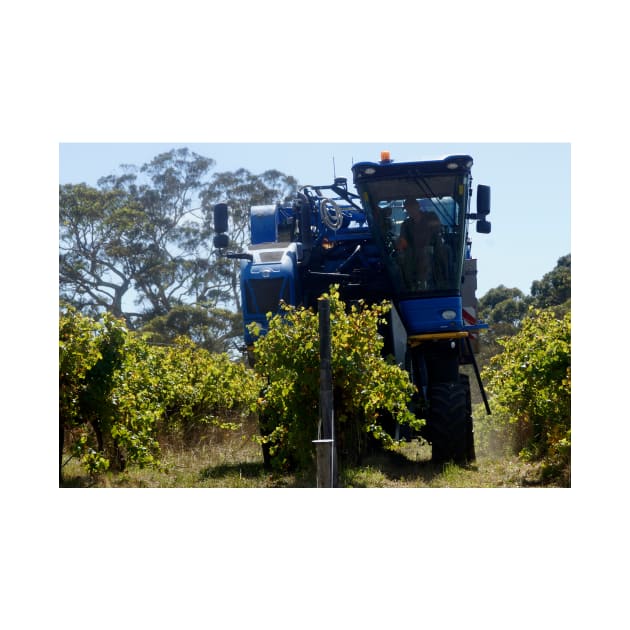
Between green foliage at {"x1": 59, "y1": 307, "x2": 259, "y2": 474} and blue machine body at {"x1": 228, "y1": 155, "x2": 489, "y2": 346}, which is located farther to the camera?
blue machine body at {"x1": 228, "y1": 155, "x2": 489, "y2": 346}

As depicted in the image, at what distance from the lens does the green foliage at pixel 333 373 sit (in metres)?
8.80

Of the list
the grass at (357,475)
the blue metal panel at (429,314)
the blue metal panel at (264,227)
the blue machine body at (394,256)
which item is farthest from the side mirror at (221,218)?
the grass at (357,475)

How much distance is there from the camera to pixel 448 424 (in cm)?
1022

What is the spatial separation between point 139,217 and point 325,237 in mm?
22235

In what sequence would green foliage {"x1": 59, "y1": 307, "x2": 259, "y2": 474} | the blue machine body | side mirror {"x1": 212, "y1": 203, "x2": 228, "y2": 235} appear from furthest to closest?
1. side mirror {"x1": 212, "y1": 203, "x2": 228, "y2": 235}
2. the blue machine body
3. green foliage {"x1": 59, "y1": 307, "x2": 259, "y2": 474}

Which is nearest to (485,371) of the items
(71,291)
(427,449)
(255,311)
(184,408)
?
(427,449)

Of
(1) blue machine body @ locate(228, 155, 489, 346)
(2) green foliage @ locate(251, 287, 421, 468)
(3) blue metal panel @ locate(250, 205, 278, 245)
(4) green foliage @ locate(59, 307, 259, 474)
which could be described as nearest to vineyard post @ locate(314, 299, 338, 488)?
(2) green foliage @ locate(251, 287, 421, 468)

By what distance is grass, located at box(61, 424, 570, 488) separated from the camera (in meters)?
9.16

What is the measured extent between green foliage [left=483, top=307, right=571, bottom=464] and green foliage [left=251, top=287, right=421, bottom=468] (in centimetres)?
126

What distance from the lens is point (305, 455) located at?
912cm

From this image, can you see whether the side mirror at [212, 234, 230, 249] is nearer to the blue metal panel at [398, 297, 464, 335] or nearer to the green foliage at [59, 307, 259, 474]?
the green foliage at [59, 307, 259, 474]

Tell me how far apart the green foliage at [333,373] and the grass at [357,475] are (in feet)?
1.63

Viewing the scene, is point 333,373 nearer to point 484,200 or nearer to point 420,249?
point 420,249

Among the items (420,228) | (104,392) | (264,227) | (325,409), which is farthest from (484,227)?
(104,392)
